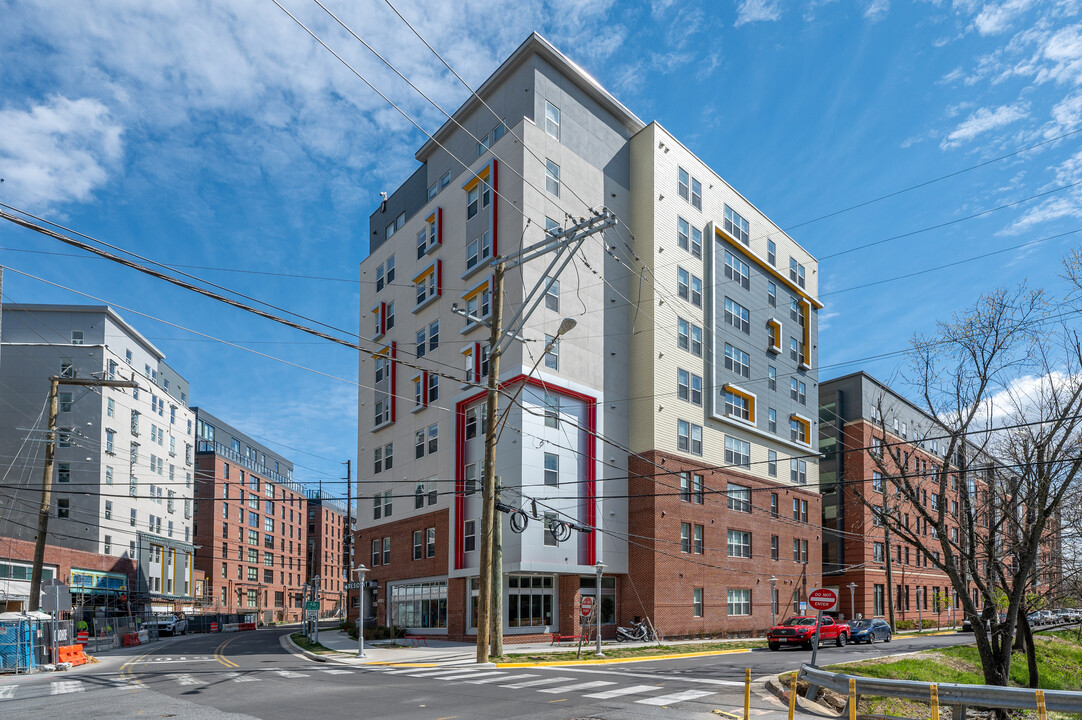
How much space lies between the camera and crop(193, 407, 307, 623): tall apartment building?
318 feet

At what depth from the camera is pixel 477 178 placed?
135 ft

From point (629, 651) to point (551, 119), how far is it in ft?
84.6

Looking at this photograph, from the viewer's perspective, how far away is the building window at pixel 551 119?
4069 centimetres

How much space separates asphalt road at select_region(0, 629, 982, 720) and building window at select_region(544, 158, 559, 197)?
74.6ft

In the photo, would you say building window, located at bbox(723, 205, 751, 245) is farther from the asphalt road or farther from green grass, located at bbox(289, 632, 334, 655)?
green grass, located at bbox(289, 632, 334, 655)

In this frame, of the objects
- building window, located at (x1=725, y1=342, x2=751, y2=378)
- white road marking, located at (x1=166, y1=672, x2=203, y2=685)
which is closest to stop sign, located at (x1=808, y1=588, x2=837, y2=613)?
white road marking, located at (x1=166, y1=672, x2=203, y2=685)

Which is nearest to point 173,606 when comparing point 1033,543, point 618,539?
point 618,539

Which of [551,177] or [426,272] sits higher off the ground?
[551,177]

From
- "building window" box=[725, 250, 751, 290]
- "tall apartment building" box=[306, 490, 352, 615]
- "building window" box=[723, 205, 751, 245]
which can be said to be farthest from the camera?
"tall apartment building" box=[306, 490, 352, 615]

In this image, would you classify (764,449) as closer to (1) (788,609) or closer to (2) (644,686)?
(1) (788,609)

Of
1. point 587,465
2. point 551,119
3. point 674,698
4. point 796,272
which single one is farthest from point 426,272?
point 674,698

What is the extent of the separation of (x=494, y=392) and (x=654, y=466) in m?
17.6

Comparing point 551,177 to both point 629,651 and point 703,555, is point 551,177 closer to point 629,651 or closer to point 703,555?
point 703,555

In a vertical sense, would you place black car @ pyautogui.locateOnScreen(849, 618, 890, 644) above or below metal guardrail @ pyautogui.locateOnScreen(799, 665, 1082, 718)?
below
